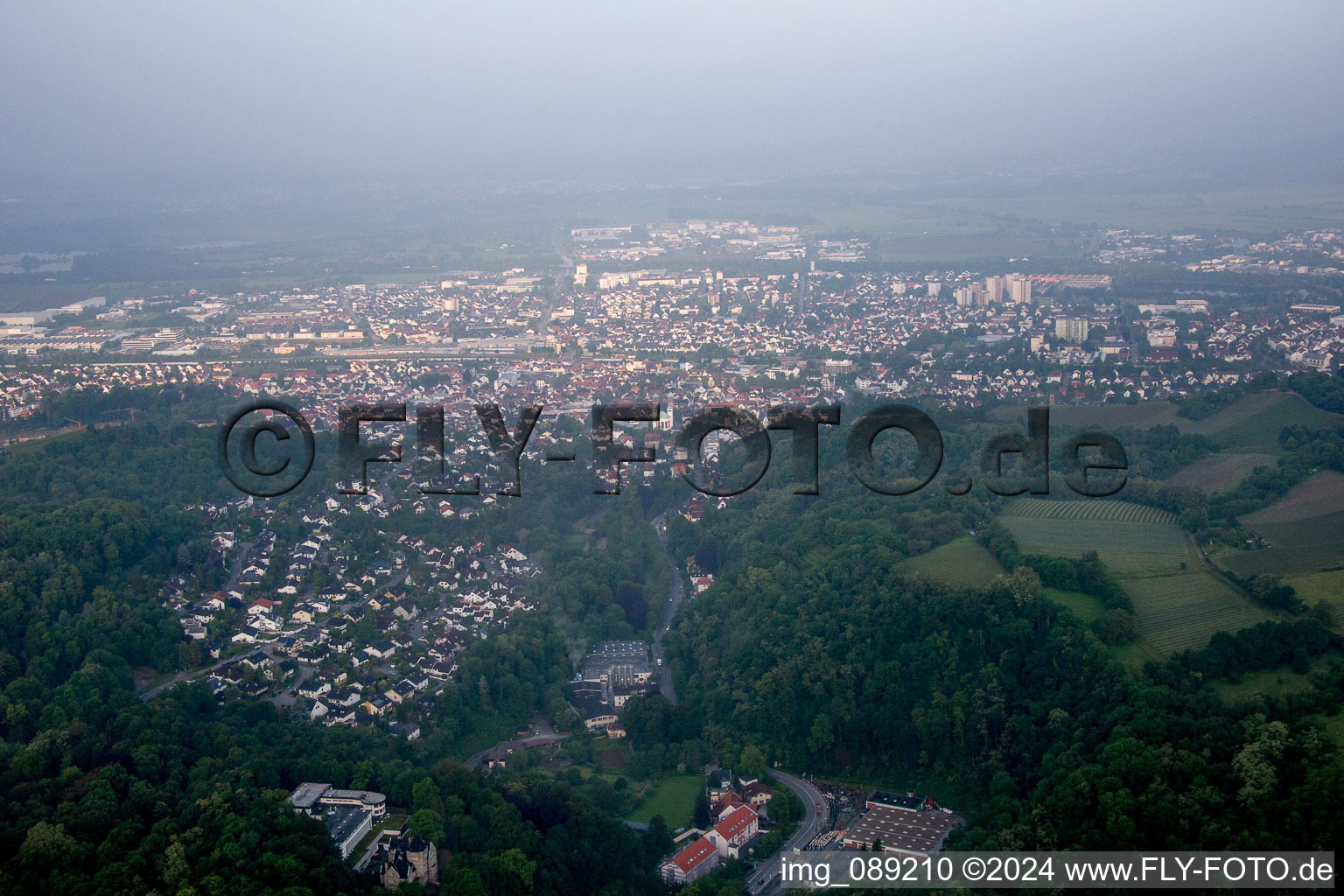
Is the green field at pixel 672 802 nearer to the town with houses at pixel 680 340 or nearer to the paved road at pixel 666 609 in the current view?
the paved road at pixel 666 609

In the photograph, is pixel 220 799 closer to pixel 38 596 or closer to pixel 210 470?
pixel 38 596

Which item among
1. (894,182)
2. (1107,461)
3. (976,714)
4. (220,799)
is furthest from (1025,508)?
(894,182)

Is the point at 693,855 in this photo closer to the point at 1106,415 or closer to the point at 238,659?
the point at 238,659

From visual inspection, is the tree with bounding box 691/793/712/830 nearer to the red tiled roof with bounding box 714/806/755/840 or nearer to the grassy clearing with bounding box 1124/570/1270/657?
the red tiled roof with bounding box 714/806/755/840

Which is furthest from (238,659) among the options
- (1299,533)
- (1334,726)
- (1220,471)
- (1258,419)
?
(1258,419)

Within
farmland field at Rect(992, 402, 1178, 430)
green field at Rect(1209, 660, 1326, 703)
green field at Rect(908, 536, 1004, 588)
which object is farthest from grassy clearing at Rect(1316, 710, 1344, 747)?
farmland field at Rect(992, 402, 1178, 430)

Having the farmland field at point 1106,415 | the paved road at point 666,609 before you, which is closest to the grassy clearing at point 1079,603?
the paved road at point 666,609

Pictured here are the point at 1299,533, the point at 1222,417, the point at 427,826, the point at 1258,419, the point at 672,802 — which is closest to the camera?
the point at 427,826
